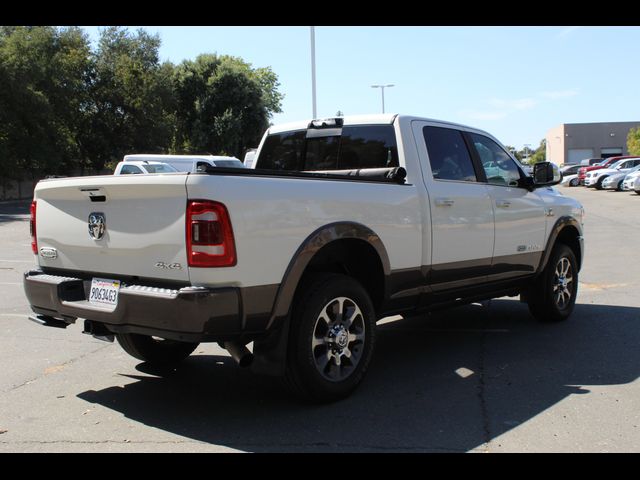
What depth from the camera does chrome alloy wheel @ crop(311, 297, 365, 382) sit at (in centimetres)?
432

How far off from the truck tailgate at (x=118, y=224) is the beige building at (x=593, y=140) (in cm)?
8339

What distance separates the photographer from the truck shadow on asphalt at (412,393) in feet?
12.6

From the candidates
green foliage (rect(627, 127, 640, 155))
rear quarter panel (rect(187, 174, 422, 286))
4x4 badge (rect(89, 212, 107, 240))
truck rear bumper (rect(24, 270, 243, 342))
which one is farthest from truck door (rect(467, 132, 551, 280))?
green foliage (rect(627, 127, 640, 155))

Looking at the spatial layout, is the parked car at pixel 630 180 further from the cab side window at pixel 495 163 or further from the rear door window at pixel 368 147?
the rear door window at pixel 368 147

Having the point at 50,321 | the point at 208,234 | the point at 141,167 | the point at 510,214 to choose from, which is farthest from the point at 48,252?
the point at 141,167

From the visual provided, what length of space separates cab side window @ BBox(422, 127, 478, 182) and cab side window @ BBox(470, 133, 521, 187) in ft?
0.82

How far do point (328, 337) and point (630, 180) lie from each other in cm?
3182

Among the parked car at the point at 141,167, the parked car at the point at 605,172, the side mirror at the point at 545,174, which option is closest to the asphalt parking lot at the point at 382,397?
the side mirror at the point at 545,174

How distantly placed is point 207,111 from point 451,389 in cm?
4517

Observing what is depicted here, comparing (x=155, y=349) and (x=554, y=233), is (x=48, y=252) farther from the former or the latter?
(x=554, y=233)

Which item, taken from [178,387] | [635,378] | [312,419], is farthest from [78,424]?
[635,378]

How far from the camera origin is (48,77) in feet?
119

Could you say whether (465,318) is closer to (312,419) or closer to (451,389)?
(451,389)

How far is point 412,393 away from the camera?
462 cm
